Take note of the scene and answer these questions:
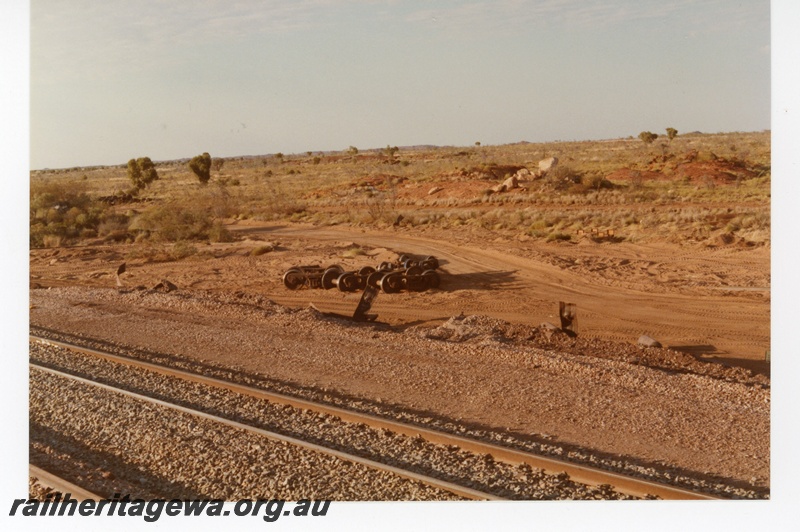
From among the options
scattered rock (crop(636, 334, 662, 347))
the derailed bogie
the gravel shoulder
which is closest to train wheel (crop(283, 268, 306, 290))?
the derailed bogie

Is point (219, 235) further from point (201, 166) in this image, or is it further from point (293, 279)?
point (201, 166)

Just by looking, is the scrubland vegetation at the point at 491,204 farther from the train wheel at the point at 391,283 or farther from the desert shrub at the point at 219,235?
the train wheel at the point at 391,283

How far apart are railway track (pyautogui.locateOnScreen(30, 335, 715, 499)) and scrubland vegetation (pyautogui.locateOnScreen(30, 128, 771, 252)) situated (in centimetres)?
1730

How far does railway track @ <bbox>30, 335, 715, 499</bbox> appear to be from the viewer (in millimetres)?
7848

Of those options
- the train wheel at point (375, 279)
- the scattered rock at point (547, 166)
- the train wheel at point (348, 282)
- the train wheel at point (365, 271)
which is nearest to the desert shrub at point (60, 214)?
the train wheel at point (348, 282)

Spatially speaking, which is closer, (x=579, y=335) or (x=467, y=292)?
(x=579, y=335)

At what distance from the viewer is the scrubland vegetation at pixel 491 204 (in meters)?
28.2

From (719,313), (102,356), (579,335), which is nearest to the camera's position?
(102,356)

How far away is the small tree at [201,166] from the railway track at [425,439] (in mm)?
45433

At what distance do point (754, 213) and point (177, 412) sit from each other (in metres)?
23.3

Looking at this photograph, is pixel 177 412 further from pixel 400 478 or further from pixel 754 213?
pixel 754 213

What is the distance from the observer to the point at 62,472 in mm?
8828

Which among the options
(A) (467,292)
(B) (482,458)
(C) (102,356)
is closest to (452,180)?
(A) (467,292)

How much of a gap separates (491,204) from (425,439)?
96.3 ft
